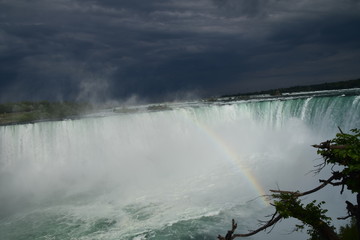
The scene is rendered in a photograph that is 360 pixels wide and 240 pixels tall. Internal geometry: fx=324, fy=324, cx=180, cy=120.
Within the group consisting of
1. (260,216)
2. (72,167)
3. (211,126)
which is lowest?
(260,216)

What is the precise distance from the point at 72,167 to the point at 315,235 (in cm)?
1647

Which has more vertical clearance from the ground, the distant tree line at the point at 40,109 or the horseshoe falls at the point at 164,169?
the distant tree line at the point at 40,109

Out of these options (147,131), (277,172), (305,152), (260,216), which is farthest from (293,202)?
(147,131)

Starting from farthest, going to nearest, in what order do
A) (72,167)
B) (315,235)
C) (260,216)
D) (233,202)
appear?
(72,167), (233,202), (260,216), (315,235)

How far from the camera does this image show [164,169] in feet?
68.9

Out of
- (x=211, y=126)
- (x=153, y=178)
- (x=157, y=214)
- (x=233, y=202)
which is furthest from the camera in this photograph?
(x=211, y=126)

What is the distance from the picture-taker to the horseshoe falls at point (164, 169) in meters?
11.9

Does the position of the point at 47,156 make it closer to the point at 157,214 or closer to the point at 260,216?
the point at 157,214

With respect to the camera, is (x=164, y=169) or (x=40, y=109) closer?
(x=164, y=169)

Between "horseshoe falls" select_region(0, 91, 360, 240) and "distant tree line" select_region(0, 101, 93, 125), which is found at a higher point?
"distant tree line" select_region(0, 101, 93, 125)

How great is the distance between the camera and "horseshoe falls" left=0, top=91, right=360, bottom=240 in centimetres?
1188

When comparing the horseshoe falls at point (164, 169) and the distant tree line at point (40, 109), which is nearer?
the horseshoe falls at point (164, 169)

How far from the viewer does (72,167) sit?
67.5 feet

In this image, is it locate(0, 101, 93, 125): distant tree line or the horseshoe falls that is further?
locate(0, 101, 93, 125): distant tree line
